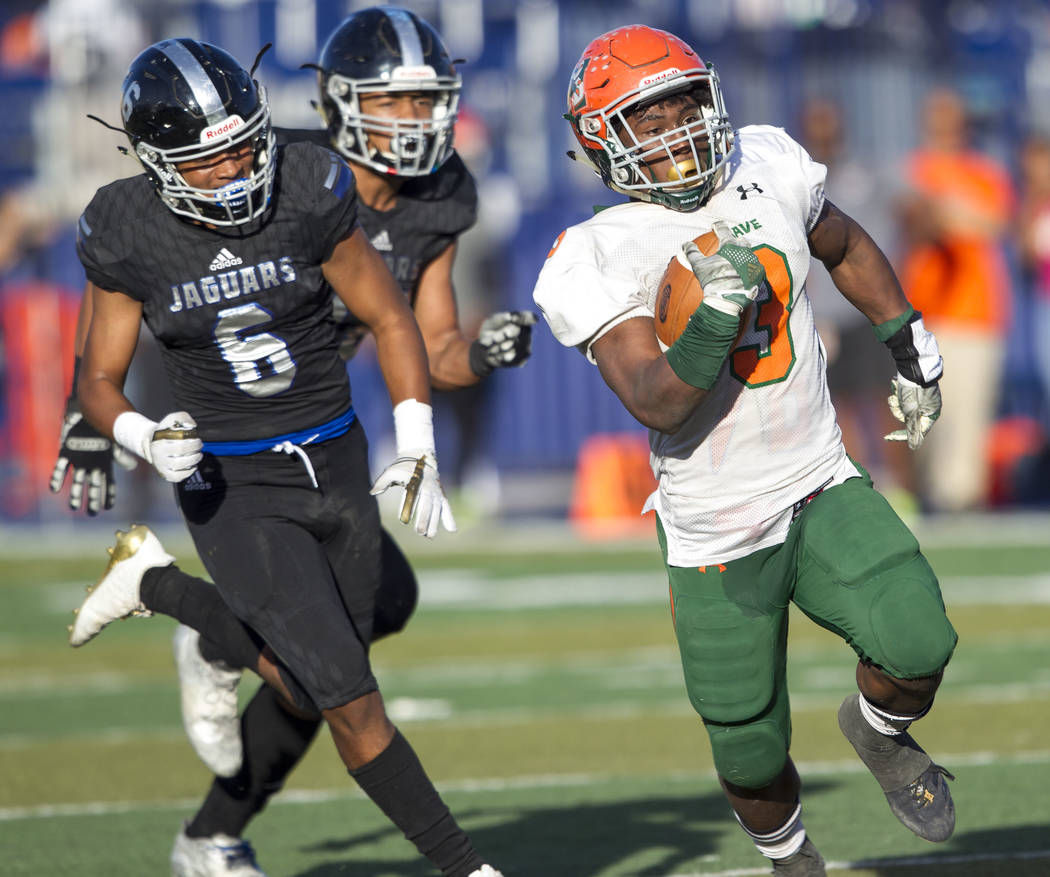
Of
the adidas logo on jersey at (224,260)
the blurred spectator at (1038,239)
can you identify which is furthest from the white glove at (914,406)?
the blurred spectator at (1038,239)

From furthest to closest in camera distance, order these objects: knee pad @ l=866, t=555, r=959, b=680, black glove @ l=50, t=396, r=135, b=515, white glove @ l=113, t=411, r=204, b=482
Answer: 1. black glove @ l=50, t=396, r=135, b=515
2. white glove @ l=113, t=411, r=204, b=482
3. knee pad @ l=866, t=555, r=959, b=680

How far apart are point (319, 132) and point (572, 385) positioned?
306 inches

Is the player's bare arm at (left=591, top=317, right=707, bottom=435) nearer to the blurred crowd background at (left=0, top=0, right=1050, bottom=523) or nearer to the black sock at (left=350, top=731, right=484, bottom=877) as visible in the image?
the black sock at (left=350, top=731, right=484, bottom=877)

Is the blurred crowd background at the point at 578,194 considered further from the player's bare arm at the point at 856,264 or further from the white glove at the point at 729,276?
the white glove at the point at 729,276

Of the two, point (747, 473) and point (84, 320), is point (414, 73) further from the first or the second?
point (747, 473)

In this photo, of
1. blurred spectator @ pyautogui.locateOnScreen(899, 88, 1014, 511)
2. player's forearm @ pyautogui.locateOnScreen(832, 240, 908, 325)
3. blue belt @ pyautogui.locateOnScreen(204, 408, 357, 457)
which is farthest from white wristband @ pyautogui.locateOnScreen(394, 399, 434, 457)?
blurred spectator @ pyautogui.locateOnScreen(899, 88, 1014, 511)

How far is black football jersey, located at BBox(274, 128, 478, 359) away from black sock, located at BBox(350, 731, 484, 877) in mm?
1403

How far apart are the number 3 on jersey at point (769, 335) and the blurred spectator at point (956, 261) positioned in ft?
24.5

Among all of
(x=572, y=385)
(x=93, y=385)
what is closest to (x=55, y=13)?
(x=572, y=385)

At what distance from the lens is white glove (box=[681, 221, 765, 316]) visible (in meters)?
3.41

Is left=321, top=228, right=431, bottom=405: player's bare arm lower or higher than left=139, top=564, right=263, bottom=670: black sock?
higher

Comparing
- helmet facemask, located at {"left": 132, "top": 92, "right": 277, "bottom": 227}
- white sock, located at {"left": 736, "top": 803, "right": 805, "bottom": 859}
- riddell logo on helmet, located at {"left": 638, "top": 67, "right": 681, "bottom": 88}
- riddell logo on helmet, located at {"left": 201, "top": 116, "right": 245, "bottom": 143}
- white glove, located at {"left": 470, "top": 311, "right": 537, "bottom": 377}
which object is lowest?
white sock, located at {"left": 736, "top": 803, "right": 805, "bottom": 859}

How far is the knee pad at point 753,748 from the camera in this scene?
3.81 metres

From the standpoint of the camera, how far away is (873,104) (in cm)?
1390
